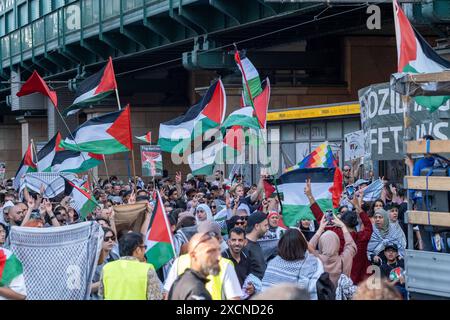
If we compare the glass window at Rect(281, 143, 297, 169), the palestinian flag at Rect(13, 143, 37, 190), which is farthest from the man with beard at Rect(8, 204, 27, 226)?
the glass window at Rect(281, 143, 297, 169)

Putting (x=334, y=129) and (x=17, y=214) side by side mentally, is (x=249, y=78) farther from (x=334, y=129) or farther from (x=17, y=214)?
(x=334, y=129)

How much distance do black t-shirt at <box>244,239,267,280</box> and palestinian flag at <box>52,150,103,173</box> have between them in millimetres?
8842

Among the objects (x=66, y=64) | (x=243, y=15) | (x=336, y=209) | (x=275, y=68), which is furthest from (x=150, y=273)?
(x=66, y=64)

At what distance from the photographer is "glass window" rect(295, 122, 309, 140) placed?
30.7 metres

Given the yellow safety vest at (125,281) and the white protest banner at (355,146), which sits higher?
the white protest banner at (355,146)

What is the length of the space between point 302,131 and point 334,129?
179 cm

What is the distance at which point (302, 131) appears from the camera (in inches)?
1221

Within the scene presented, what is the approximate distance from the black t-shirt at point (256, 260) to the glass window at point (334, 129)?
18.8m

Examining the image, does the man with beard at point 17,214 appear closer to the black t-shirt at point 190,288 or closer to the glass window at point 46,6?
the black t-shirt at point 190,288

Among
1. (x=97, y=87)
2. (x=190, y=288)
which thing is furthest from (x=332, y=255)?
(x=97, y=87)

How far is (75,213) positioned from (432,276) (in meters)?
→ 8.84

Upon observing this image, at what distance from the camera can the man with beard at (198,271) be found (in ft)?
21.0

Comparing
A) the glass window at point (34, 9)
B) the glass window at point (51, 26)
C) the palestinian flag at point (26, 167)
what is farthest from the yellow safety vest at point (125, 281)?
the glass window at point (34, 9)

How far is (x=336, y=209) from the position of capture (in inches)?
520
